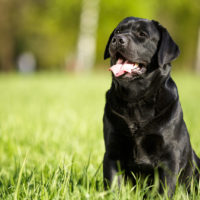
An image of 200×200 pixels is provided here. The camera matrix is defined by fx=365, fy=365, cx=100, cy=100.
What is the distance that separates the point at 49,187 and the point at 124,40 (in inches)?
46.1

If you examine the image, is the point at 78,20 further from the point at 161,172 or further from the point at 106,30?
the point at 161,172

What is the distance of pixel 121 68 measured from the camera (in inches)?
107

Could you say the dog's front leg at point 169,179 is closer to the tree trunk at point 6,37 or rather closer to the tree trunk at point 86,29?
the tree trunk at point 86,29

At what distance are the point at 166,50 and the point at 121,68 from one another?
1.16ft

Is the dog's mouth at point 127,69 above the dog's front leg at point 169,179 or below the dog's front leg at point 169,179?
above

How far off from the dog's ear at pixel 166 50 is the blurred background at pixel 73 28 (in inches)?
889

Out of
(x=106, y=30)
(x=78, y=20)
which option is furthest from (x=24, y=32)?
(x=106, y=30)

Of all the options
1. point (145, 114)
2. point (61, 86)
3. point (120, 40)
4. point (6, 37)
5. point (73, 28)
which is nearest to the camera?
point (145, 114)

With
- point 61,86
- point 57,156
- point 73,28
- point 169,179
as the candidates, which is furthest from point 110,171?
point 73,28

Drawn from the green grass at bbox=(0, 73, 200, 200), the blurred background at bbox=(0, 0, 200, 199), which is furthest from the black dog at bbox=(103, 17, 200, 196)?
the blurred background at bbox=(0, 0, 200, 199)

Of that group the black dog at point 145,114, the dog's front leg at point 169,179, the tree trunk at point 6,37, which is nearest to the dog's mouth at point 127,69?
the black dog at point 145,114

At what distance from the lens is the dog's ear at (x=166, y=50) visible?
8.44ft

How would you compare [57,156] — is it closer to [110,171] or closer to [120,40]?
[110,171]

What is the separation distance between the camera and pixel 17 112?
6914 mm
